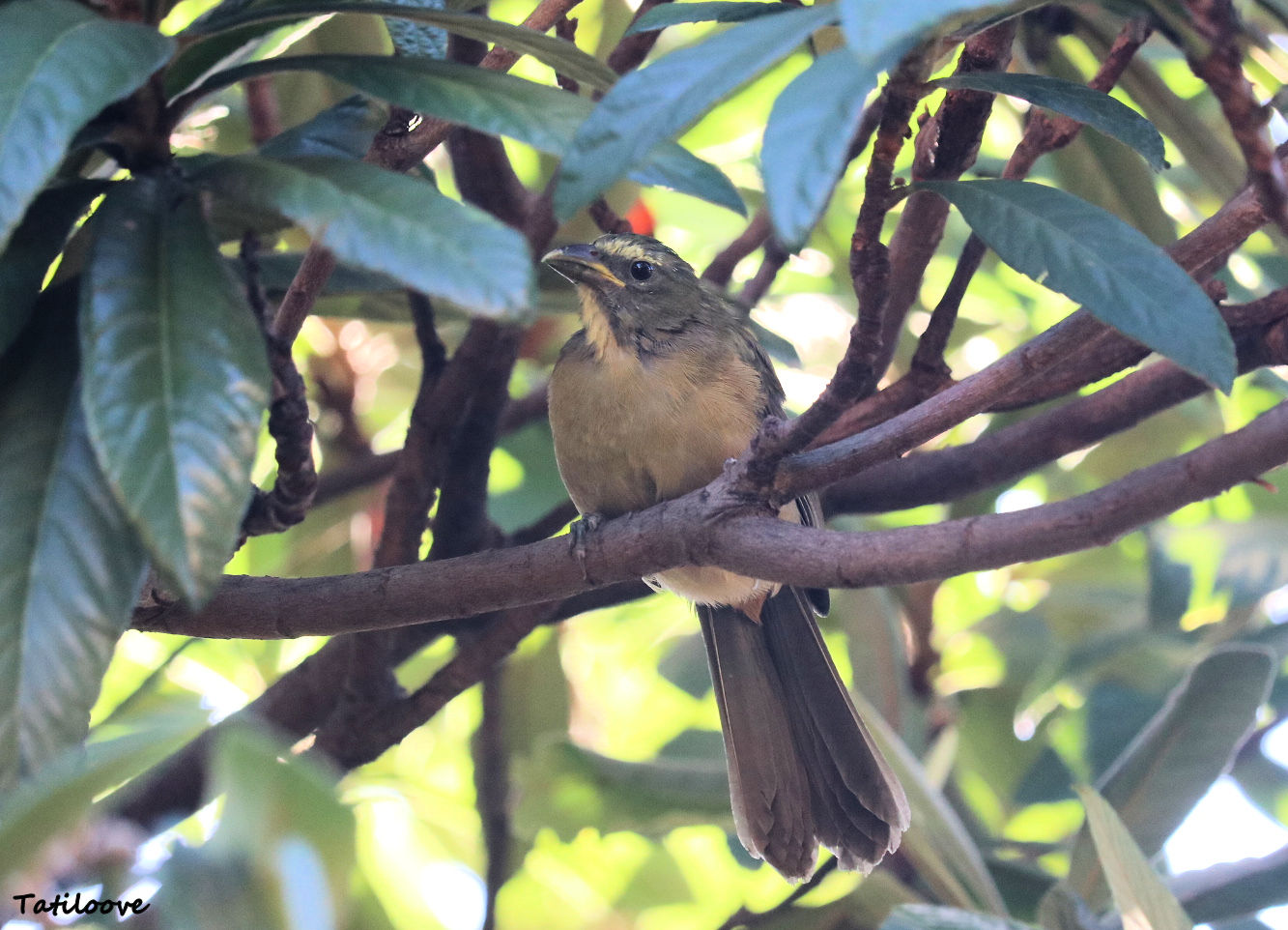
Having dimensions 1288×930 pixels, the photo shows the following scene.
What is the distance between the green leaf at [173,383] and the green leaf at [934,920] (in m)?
1.12

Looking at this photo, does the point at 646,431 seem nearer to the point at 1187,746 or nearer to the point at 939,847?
the point at 939,847

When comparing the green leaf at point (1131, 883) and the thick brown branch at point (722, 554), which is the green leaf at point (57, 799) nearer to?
the thick brown branch at point (722, 554)

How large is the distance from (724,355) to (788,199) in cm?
209

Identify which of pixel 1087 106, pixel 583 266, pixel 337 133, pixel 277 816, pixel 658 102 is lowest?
pixel 277 816

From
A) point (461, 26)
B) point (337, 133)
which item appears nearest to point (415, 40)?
point (337, 133)

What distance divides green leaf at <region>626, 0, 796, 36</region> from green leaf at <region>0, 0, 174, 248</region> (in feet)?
2.67

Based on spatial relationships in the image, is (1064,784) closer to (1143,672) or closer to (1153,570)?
(1143,672)

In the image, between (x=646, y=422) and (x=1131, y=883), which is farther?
(x=646, y=422)

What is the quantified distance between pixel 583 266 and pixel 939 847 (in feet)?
5.92

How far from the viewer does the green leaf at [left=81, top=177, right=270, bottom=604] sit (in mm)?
1385

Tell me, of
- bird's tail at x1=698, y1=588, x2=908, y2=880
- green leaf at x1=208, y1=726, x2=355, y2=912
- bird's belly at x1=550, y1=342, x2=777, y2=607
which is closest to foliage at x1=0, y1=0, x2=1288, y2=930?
green leaf at x1=208, y1=726, x2=355, y2=912

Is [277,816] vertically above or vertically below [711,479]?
below

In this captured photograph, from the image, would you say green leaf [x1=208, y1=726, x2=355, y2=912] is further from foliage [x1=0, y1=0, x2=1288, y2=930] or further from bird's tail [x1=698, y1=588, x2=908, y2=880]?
bird's tail [x1=698, y1=588, x2=908, y2=880]

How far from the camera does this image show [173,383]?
149cm
